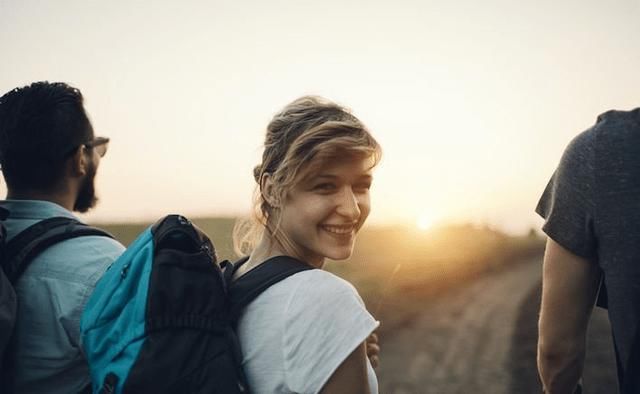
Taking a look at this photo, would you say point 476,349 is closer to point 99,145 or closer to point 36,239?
point 99,145

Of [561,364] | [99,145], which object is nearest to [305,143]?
[561,364]

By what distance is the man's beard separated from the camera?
119 inches

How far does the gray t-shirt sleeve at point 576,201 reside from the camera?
1976 mm

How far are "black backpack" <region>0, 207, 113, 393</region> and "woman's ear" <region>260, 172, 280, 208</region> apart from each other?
0.80 metres

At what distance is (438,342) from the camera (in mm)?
9016

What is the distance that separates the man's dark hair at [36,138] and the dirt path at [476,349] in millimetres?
4943

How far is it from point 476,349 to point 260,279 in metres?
7.04

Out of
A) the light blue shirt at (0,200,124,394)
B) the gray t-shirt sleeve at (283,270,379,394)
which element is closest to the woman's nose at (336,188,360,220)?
the gray t-shirt sleeve at (283,270,379,394)

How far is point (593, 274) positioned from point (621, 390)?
1.23ft

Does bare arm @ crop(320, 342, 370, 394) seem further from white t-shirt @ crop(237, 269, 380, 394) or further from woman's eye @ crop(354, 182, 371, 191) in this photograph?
woman's eye @ crop(354, 182, 371, 191)

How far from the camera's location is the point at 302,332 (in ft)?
5.82

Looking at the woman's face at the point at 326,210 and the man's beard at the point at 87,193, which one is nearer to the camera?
the woman's face at the point at 326,210

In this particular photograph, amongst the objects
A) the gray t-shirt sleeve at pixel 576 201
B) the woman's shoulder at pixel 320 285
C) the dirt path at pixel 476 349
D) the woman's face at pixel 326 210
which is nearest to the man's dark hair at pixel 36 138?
the woman's face at pixel 326 210

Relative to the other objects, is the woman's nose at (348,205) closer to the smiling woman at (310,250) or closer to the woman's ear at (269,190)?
the smiling woman at (310,250)
